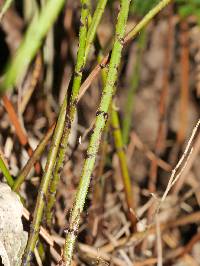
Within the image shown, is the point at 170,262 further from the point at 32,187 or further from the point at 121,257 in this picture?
the point at 32,187

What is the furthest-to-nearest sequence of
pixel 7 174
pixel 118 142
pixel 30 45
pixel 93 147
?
1. pixel 118 142
2. pixel 7 174
3. pixel 93 147
4. pixel 30 45

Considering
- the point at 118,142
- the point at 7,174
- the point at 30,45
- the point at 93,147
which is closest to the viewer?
the point at 30,45

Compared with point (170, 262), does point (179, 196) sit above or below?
above

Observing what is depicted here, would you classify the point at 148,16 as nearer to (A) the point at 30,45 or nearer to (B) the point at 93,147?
(B) the point at 93,147

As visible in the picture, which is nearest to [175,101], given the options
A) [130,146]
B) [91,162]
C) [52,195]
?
[130,146]

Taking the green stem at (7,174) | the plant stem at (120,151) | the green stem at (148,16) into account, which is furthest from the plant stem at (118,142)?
the green stem at (7,174)

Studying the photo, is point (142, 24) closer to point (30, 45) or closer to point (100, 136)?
point (100, 136)

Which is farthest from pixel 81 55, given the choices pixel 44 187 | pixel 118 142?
pixel 118 142

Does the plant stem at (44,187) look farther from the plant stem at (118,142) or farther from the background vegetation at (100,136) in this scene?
the plant stem at (118,142)

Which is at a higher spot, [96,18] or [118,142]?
[96,18]

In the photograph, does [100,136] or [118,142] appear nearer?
[100,136]

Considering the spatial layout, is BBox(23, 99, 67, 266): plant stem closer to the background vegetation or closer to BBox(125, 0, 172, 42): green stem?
the background vegetation
